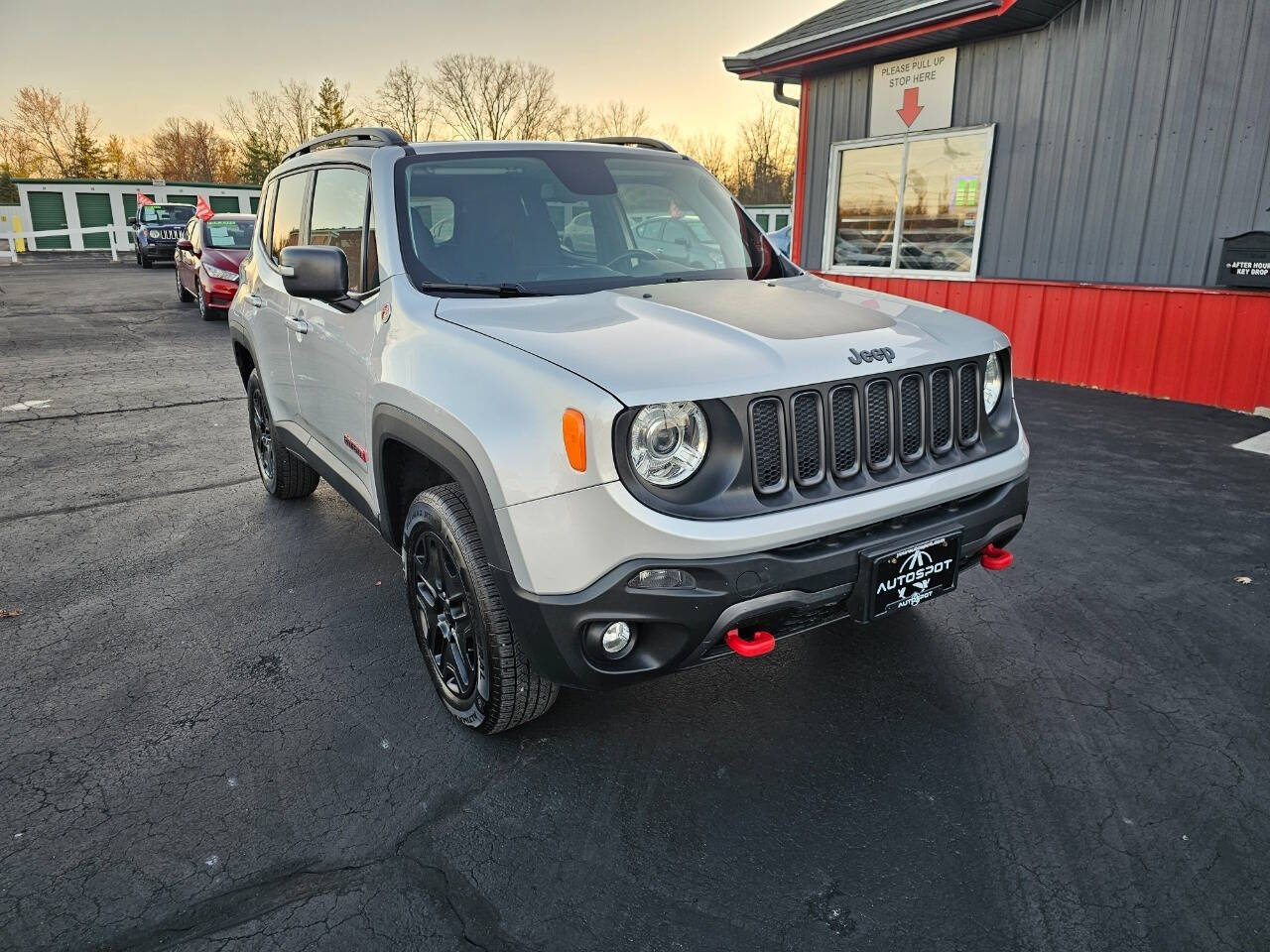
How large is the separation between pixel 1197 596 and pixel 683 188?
301 centimetres

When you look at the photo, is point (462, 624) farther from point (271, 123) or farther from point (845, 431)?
point (271, 123)

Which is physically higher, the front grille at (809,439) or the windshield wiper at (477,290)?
the windshield wiper at (477,290)

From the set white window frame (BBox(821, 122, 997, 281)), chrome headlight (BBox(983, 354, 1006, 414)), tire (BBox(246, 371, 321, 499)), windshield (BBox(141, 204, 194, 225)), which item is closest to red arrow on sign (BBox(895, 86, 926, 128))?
white window frame (BBox(821, 122, 997, 281))

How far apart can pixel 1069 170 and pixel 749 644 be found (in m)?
8.07

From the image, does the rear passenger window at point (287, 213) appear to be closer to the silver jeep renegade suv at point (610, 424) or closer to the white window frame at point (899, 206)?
the silver jeep renegade suv at point (610, 424)

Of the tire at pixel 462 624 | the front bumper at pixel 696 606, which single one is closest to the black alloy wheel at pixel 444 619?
the tire at pixel 462 624

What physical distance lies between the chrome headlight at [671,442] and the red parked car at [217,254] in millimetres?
13128

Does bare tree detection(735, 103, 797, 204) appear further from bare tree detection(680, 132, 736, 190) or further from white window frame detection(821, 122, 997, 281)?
white window frame detection(821, 122, 997, 281)

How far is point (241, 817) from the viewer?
8.21 feet

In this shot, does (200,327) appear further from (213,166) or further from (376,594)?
(213,166)

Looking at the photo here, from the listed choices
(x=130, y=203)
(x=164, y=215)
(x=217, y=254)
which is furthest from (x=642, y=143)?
(x=130, y=203)

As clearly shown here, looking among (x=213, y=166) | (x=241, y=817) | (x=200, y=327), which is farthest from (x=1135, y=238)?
(x=213, y=166)

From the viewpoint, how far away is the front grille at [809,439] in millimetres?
2357

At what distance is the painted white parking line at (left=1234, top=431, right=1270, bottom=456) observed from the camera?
6223mm
